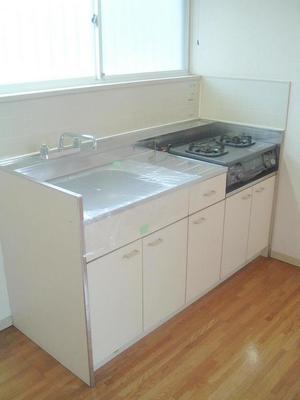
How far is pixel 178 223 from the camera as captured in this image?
7.55 ft

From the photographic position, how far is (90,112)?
8.25 ft

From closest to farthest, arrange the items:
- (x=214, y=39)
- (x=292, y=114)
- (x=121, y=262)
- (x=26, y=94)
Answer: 1. (x=121, y=262)
2. (x=26, y=94)
3. (x=292, y=114)
4. (x=214, y=39)

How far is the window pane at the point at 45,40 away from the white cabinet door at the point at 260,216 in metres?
1.38

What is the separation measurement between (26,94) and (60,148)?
33 cm

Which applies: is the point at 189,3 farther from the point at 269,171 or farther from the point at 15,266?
the point at 15,266

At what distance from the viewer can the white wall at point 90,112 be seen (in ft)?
7.17

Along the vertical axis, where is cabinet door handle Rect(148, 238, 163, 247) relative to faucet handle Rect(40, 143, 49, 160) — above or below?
below

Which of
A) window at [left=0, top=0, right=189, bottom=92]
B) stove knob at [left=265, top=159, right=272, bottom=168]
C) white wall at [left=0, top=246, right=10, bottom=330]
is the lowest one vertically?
white wall at [left=0, top=246, right=10, bottom=330]

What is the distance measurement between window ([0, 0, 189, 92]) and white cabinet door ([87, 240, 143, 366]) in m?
1.06

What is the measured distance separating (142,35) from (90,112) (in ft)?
2.49

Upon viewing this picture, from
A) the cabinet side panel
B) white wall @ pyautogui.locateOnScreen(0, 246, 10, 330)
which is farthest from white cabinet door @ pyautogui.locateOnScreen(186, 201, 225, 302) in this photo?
white wall @ pyautogui.locateOnScreen(0, 246, 10, 330)

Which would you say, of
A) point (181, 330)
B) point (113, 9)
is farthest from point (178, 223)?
point (113, 9)

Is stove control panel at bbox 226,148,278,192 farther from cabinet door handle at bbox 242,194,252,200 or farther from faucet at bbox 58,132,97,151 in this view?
faucet at bbox 58,132,97,151

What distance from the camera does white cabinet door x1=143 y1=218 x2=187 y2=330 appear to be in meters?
2.19
